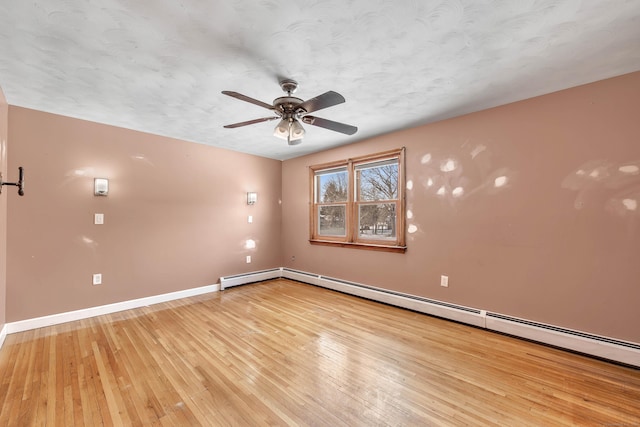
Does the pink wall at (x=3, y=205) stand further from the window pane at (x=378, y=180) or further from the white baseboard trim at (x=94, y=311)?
the window pane at (x=378, y=180)

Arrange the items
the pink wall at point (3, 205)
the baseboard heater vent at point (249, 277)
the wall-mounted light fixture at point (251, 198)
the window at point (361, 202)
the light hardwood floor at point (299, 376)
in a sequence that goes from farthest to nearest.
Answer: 1. the wall-mounted light fixture at point (251, 198)
2. the baseboard heater vent at point (249, 277)
3. the window at point (361, 202)
4. the pink wall at point (3, 205)
5. the light hardwood floor at point (299, 376)

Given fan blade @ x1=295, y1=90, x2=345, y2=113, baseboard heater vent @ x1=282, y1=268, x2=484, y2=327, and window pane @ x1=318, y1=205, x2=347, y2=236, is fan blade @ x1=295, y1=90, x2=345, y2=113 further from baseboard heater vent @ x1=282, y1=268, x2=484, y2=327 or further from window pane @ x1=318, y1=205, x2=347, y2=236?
baseboard heater vent @ x1=282, y1=268, x2=484, y2=327

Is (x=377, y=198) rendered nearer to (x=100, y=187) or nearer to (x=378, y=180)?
(x=378, y=180)

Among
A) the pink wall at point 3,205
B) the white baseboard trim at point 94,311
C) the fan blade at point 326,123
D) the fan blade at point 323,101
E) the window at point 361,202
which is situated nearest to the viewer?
the fan blade at point 323,101

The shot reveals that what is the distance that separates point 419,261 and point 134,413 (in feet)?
10.7

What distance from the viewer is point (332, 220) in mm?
4961

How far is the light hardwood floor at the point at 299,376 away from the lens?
173cm

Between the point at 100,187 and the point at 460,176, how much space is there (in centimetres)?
457

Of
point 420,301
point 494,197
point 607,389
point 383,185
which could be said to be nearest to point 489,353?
point 607,389

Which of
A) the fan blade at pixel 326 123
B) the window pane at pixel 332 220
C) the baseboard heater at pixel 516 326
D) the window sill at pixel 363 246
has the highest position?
the fan blade at pixel 326 123

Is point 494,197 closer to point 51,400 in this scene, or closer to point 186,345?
point 186,345

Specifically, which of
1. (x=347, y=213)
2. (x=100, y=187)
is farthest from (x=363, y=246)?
(x=100, y=187)

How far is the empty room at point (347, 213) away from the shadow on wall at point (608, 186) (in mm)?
17

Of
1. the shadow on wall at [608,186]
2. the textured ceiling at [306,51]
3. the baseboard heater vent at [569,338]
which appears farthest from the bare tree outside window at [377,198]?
the shadow on wall at [608,186]
